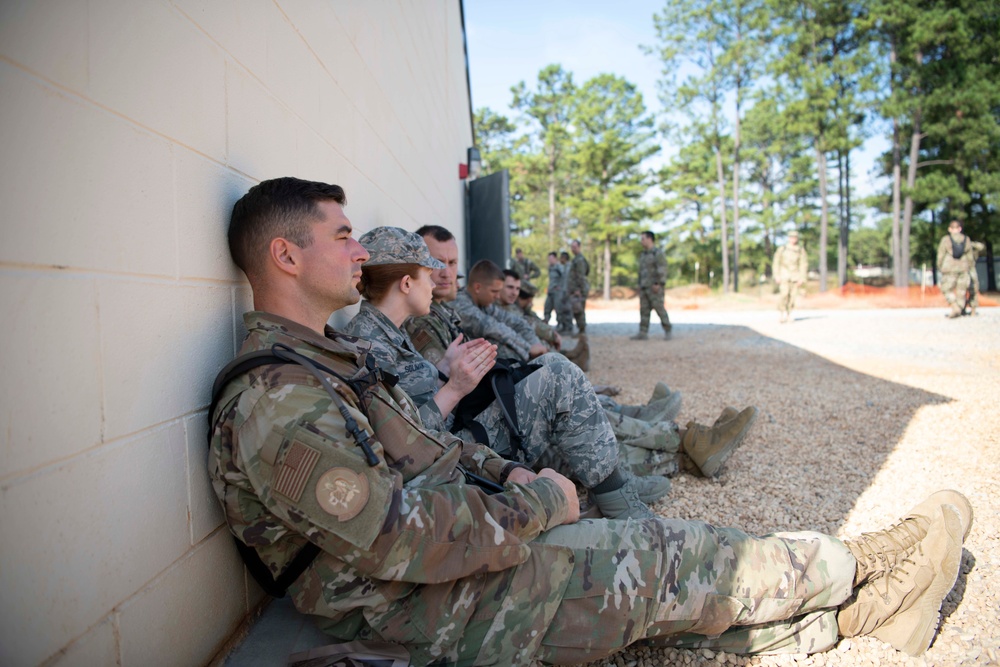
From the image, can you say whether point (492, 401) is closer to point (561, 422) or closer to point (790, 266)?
point (561, 422)

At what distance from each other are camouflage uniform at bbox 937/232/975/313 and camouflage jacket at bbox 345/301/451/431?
1207 centimetres

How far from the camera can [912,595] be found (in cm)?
167

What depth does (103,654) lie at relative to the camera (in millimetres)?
1120

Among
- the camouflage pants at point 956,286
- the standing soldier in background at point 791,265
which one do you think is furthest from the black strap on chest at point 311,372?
the camouflage pants at point 956,286

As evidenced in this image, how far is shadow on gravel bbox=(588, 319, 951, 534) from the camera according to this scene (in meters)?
2.74

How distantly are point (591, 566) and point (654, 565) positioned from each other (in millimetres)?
167

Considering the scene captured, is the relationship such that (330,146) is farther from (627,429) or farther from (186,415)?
(627,429)

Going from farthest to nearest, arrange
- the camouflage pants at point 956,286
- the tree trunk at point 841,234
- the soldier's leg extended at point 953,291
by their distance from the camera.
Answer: the tree trunk at point 841,234 < the soldier's leg extended at point 953,291 < the camouflage pants at point 956,286

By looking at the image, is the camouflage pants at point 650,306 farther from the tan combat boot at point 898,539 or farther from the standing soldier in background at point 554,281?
the tan combat boot at point 898,539

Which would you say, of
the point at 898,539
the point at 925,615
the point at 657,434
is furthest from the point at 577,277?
the point at 925,615

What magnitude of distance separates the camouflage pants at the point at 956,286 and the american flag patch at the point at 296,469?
519 inches

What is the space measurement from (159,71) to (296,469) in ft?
3.11

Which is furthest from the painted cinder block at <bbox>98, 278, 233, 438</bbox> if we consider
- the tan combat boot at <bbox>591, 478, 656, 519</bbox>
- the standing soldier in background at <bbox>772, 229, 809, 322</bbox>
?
the standing soldier in background at <bbox>772, 229, 809, 322</bbox>

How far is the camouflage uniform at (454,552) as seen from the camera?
A: 123cm
